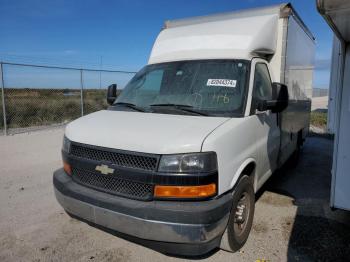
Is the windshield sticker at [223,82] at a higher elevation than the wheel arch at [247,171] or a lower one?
A: higher

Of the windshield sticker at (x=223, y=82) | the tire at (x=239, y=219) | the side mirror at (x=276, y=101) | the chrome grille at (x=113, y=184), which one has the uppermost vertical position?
the windshield sticker at (x=223, y=82)

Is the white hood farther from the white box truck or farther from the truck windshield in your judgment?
Result: the truck windshield

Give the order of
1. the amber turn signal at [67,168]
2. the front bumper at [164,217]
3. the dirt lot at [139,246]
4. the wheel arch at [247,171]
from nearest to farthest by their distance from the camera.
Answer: the front bumper at [164,217] → the wheel arch at [247,171] → the dirt lot at [139,246] → the amber turn signal at [67,168]

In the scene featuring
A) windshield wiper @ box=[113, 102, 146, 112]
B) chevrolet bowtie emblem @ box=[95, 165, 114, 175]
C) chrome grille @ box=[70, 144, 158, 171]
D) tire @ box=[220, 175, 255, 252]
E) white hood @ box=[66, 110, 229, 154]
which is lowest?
tire @ box=[220, 175, 255, 252]

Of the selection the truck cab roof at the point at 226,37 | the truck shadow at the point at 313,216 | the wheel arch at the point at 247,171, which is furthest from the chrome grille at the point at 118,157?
the truck cab roof at the point at 226,37

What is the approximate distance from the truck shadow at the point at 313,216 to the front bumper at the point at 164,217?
3.83 feet

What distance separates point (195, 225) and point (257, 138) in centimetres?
164

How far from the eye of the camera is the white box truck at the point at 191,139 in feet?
8.84

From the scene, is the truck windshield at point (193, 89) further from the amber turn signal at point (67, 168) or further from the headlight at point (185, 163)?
the amber turn signal at point (67, 168)

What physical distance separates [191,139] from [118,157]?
741 millimetres

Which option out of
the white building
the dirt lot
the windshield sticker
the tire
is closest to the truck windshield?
the windshield sticker

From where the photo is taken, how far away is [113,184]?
3002mm

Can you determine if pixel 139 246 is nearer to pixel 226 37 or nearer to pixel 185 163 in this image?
pixel 185 163

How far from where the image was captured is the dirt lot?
331cm
